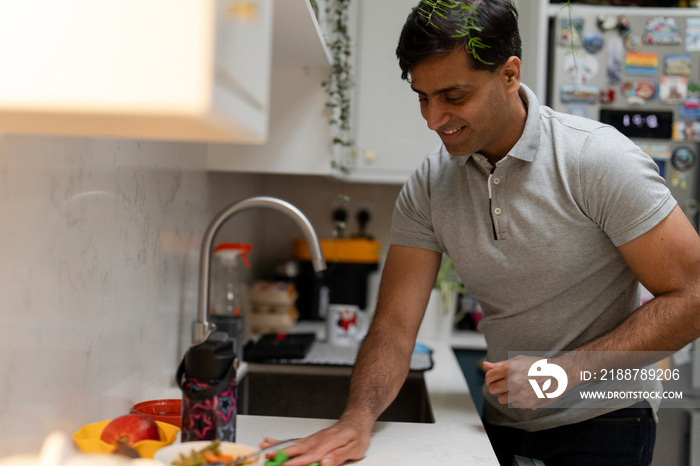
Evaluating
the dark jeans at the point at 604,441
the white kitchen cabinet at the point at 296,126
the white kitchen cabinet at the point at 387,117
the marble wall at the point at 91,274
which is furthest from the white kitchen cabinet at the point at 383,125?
the dark jeans at the point at 604,441

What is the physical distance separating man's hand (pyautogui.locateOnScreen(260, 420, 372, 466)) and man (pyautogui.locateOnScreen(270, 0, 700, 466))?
0.04ft

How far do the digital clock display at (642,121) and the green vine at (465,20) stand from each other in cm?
118

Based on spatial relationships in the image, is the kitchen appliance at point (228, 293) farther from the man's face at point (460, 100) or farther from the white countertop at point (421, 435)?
the man's face at point (460, 100)

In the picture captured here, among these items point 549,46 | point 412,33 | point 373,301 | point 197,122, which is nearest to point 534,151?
point 412,33

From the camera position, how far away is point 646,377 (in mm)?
1319

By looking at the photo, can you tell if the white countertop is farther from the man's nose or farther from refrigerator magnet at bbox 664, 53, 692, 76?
refrigerator magnet at bbox 664, 53, 692, 76

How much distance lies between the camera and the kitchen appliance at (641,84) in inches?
87.4

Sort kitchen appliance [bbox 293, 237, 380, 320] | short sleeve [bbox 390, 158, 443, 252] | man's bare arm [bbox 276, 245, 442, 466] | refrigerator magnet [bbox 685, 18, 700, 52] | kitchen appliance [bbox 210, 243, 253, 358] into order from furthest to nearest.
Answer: kitchen appliance [bbox 293, 237, 380, 320], refrigerator magnet [bbox 685, 18, 700, 52], kitchen appliance [bbox 210, 243, 253, 358], short sleeve [bbox 390, 158, 443, 252], man's bare arm [bbox 276, 245, 442, 466]

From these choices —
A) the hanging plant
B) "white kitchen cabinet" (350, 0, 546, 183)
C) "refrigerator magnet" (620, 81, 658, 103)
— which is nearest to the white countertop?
the hanging plant

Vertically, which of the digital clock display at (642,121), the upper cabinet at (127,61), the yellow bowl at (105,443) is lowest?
the yellow bowl at (105,443)

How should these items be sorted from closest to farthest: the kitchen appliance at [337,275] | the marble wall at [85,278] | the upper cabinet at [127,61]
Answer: the upper cabinet at [127,61]
the marble wall at [85,278]
the kitchen appliance at [337,275]

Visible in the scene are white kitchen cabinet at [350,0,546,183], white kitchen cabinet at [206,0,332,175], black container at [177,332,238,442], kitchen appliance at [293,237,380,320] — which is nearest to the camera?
black container at [177,332,238,442]

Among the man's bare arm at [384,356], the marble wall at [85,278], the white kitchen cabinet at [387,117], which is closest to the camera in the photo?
the marble wall at [85,278]

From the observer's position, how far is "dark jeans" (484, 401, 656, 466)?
4.27 ft
